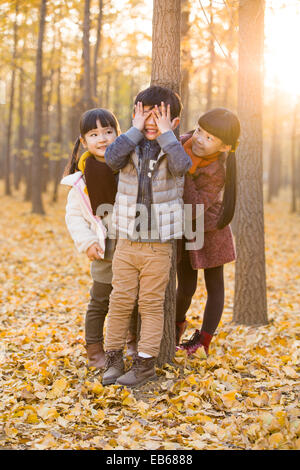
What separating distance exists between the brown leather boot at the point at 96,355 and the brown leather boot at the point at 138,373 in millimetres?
391

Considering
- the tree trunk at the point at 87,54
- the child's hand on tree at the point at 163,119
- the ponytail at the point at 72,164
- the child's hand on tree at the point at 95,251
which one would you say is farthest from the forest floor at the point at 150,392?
the tree trunk at the point at 87,54

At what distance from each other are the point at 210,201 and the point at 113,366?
53.8 inches

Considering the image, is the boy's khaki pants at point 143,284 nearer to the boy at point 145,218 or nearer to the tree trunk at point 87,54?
the boy at point 145,218

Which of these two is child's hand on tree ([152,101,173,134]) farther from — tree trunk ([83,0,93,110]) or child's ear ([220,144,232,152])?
tree trunk ([83,0,93,110])

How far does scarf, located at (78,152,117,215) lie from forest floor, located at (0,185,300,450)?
4.20 feet

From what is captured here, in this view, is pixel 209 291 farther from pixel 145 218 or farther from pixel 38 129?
pixel 38 129

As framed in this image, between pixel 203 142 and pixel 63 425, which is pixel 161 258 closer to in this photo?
pixel 203 142

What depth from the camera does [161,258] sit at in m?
3.08

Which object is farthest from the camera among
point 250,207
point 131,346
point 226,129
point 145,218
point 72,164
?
point 250,207

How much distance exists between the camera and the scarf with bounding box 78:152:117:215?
10.6ft

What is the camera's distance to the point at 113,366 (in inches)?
127

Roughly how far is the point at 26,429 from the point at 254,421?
1.33 metres

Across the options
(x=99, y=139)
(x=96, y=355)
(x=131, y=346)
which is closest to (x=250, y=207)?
(x=131, y=346)

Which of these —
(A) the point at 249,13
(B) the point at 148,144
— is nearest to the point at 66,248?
(A) the point at 249,13
